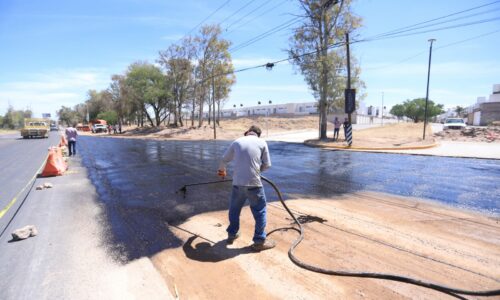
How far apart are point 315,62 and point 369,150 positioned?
8969mm

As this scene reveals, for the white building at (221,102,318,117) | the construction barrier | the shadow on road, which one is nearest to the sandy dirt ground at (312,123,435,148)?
the construction barrier

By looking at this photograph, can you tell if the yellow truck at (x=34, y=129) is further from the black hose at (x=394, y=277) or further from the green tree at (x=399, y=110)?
the green tree at (x=399, y=110)

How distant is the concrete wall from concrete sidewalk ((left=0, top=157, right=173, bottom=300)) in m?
65.8

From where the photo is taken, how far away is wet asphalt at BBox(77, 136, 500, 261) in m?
5.28

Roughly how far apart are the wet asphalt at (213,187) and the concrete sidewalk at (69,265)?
0.28 metres

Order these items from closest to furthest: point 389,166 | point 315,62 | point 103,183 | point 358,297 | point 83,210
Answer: point 358,297
point 83,210
point 103,183
point 389,166
point 315,62

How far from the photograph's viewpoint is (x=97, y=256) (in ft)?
13.8

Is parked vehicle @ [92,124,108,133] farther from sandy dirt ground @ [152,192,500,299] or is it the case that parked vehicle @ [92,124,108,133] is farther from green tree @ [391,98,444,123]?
green tree @ [391,98,444,123]

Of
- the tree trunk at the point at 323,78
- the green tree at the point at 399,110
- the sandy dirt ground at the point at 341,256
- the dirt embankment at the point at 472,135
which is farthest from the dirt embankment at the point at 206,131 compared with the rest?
the green tree at the point at 399,110

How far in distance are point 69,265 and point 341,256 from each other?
3502 mm

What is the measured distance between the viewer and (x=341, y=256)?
4.11 m

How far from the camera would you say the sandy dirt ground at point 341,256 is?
11.1 ft

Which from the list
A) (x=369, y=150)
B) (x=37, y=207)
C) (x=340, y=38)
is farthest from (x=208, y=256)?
(x=340, y=38)

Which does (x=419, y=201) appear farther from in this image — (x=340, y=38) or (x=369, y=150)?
(x=340, y=38)
